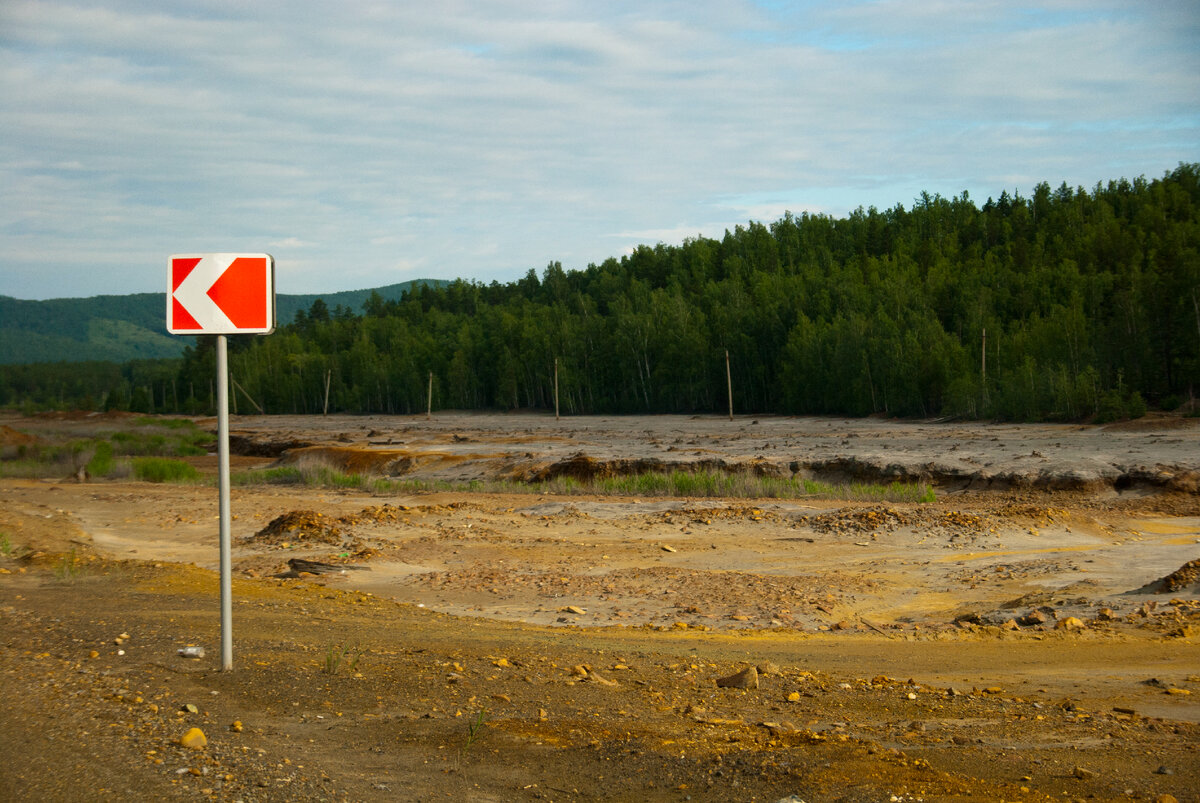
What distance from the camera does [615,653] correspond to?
8.51 metres

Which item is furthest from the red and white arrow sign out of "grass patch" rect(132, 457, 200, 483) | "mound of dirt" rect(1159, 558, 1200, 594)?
"grass patch" rect(132, 457, 200, 483)

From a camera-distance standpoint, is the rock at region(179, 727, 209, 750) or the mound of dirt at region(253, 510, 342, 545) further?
the mound of dirt at region(253, 510, 342, 545)

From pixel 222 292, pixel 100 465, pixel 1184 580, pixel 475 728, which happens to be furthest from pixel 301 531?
pixel 100 465

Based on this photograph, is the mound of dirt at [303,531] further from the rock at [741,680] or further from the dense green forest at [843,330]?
the dense green forest at [843,330]

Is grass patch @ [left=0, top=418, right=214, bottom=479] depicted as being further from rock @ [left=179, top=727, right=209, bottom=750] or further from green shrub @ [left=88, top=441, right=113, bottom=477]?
rock @ [left=179, top=727, right=209, bottom=750]

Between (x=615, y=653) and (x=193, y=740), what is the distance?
396 cm

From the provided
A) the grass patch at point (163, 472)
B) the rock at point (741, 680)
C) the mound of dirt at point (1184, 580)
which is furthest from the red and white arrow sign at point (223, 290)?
the grass patch at point (163, 472)

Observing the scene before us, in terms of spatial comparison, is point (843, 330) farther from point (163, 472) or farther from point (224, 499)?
point (224, 499)

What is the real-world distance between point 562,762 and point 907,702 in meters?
2.77

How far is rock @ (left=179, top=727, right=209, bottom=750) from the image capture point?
5.29 metres

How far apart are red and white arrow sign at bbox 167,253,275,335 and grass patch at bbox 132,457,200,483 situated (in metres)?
29.1

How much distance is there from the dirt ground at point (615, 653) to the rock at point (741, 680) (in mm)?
24

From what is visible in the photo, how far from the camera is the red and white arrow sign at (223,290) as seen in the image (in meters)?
6.46

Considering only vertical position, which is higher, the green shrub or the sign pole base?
the sign pole base
